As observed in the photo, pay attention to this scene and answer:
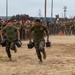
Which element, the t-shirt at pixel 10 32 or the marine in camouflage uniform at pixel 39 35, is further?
the t-shirt at pixel 10 32

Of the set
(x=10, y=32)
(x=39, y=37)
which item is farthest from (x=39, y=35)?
(x=10, y=32)

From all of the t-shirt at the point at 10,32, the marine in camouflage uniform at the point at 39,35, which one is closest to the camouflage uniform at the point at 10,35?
the t-shirt at the point at 10,32

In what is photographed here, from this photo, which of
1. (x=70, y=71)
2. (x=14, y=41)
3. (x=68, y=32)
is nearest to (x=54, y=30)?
(x=68, y=32)

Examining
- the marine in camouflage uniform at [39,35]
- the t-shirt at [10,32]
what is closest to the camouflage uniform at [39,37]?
the marine in camouflage uniform at [39,35]

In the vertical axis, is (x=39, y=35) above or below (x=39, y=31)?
below

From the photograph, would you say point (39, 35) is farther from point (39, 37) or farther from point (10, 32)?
point (10, 32)

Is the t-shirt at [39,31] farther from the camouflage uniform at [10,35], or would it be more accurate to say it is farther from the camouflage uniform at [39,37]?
the camouflage uniform at [10,35]

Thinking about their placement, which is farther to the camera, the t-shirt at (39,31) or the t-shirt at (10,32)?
the t-shirt at (10,32)

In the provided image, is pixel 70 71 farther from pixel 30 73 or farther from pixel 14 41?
pixel 14 41

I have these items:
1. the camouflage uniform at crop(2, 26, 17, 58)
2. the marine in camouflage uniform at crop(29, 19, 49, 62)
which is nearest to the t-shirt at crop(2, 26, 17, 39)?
the camouflage uniform at crop(2, 26, 17, 58)

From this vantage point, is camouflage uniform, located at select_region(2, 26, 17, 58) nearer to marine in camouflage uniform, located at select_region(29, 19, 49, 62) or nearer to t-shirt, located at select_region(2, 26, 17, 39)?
t-shirt, located at select_region(2, 26, 17, 39)

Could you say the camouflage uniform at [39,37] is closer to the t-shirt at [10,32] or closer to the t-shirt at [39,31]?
the t-shirt at [39,31]

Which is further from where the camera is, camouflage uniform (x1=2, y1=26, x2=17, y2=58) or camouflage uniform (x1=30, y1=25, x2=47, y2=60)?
camouflage uniform (x1=2, y1=26, x2=17, y2=58)

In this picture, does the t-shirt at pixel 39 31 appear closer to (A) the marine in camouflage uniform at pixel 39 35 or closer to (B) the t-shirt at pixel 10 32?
(A) the marine in camouflage uniform at pixel 39 35
